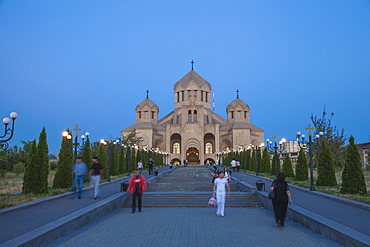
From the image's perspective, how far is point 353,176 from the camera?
38.9 feet

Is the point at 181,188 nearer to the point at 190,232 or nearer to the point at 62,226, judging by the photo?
the point at 190,232

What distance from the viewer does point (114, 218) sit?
8320mm

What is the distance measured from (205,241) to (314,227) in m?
2.24

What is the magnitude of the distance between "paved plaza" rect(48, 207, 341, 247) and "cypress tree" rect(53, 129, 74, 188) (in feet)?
19.6

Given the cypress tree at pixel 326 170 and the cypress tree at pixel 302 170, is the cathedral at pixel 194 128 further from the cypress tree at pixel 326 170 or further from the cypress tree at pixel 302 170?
the cypress tree at pixel 326 170

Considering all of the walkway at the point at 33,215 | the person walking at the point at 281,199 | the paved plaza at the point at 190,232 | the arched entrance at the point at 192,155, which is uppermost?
the arched entrance at the point at 192,155

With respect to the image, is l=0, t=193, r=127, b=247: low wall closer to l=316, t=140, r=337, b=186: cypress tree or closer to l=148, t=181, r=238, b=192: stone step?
l=148, t=181, r=238, b=192: stone step

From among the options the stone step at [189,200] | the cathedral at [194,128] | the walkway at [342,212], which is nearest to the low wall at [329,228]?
the walkway at [342,212]

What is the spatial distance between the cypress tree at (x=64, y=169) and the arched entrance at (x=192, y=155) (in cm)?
4605

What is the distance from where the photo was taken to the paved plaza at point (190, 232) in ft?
18.4

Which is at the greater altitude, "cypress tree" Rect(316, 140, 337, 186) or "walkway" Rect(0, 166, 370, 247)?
"cypress tree" Rect(316, 140, 337, 186)

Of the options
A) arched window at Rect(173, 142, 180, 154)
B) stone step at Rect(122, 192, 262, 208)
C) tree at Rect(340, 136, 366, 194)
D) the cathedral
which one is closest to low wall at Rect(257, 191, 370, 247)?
stone step at Rect(122, 192, 262, 208)

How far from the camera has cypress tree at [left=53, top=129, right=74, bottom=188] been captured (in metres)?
14.0

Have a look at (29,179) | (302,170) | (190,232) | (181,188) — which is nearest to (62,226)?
(190,232)
